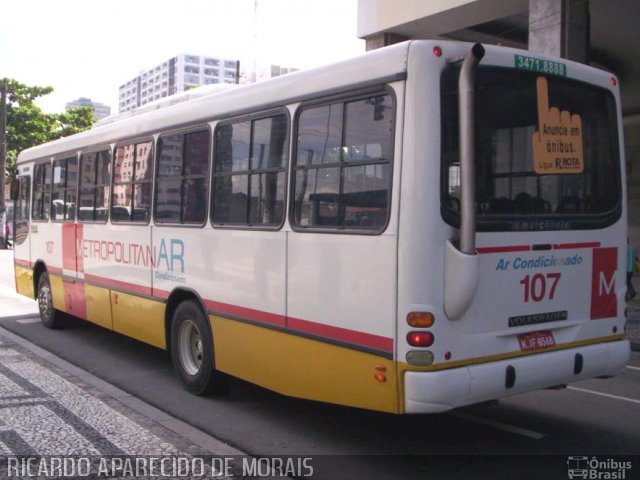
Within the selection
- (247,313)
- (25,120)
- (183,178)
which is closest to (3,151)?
(25,120)

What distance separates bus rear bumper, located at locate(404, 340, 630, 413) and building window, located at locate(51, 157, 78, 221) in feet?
22.3

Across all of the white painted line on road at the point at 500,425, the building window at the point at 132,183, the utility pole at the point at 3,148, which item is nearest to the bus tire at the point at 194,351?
the building window at the point at 132,183

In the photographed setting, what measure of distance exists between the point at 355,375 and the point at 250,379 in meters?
1.42

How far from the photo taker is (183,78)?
156 meters

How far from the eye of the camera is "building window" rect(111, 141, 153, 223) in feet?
25.5

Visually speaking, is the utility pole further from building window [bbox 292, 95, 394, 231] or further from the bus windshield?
the bus windshield

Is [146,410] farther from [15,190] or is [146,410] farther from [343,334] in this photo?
[15,190]

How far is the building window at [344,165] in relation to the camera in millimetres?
4730

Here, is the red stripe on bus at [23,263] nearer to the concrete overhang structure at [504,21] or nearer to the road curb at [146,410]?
the road curb at [146,410]

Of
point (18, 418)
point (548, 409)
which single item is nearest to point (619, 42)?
point (548, 409)

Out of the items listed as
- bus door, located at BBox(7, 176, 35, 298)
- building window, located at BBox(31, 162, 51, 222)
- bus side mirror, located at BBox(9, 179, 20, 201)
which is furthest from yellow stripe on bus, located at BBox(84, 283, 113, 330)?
bus side mirror, located at BBox(9, 179, 20, 201)

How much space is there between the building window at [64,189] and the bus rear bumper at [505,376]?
267 inches

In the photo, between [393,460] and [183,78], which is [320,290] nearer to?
[393,460]

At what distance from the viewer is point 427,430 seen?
5.83 m
